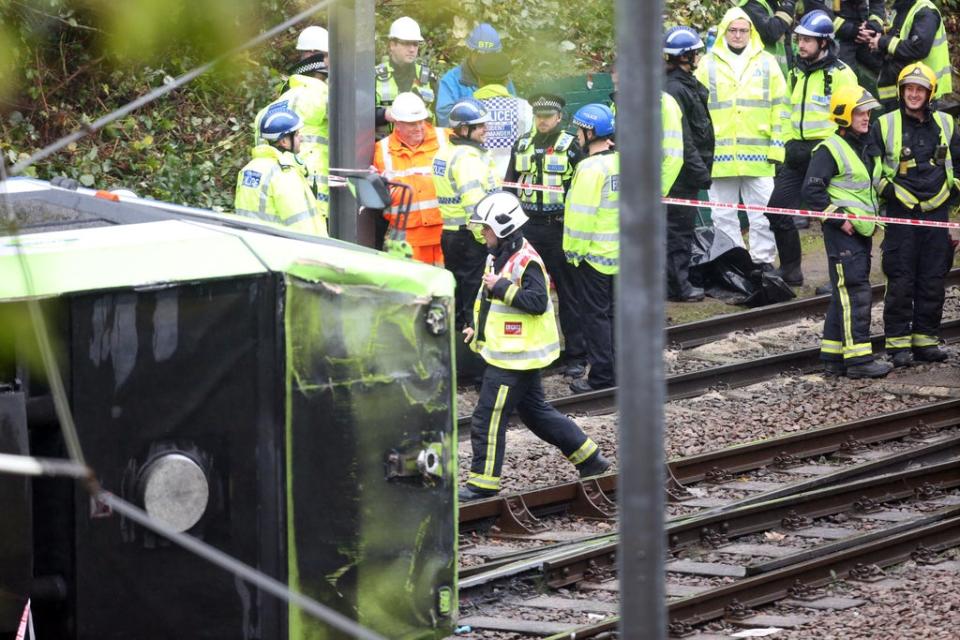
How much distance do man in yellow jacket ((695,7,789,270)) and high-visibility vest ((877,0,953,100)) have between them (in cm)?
197

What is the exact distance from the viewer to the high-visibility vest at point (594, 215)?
43.1 ft

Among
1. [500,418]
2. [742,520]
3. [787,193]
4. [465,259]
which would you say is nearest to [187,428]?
[500,418]

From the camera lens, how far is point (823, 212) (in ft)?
45.2

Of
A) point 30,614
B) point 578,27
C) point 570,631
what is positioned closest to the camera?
point 578,27

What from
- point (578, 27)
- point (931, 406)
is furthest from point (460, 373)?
point (578, 27)

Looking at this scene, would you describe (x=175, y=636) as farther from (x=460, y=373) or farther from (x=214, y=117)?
(x=214, y=117)

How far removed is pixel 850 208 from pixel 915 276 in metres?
0.95

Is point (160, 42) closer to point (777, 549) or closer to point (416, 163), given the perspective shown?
point (777, 549)

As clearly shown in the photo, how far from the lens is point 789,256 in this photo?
16203 millimetres

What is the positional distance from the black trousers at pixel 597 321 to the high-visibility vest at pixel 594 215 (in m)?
0.11

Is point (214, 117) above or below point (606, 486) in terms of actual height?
above

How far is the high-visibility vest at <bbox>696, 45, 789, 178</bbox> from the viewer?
15742 millimetres

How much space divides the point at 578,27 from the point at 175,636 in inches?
105

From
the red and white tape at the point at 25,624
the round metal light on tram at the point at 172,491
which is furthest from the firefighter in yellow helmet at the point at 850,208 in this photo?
the red and white tape at the point at 25,624
